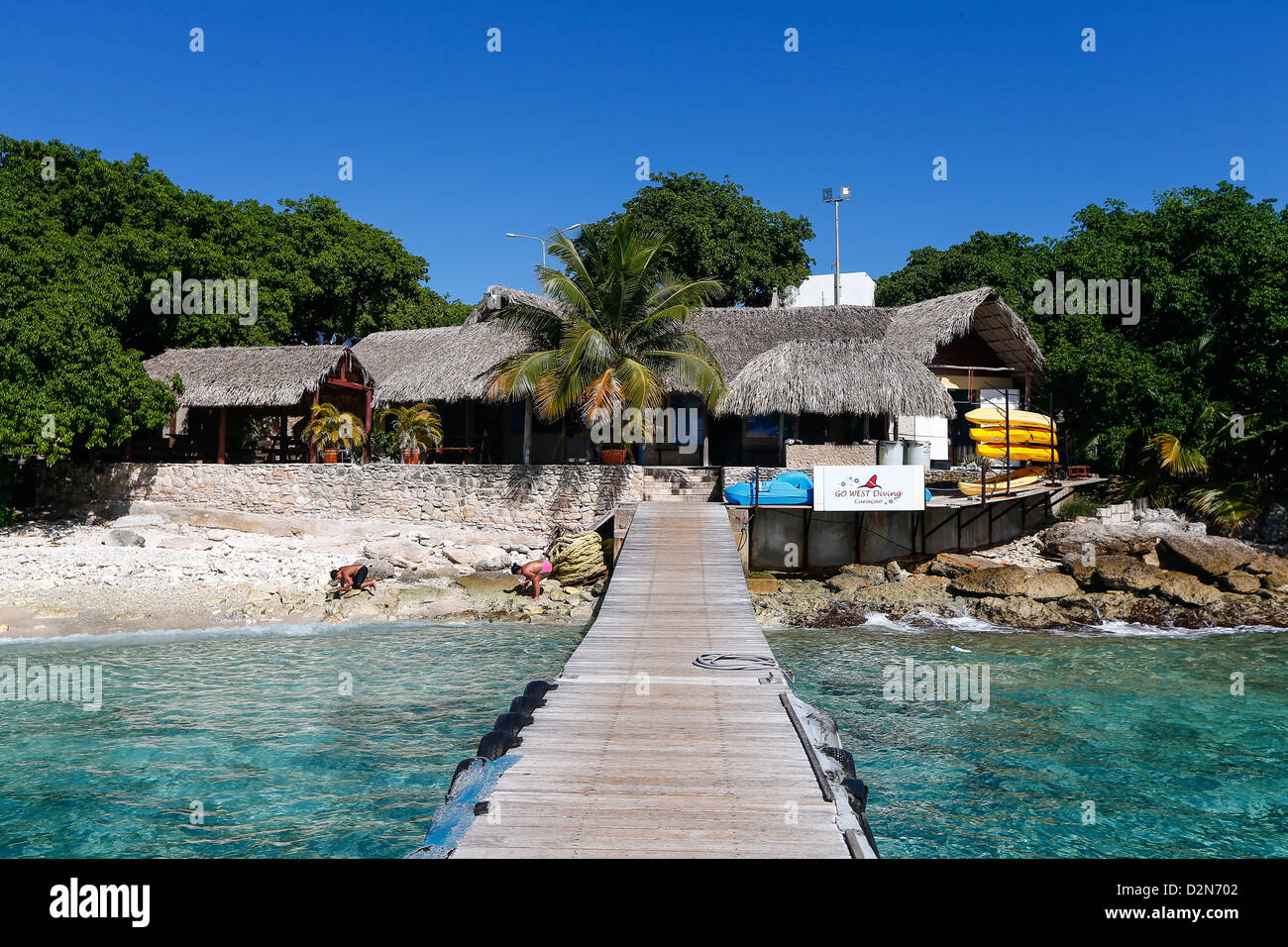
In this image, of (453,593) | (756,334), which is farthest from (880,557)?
(453,593)

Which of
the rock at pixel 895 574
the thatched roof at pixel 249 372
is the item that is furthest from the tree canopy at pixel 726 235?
the rock at pixel 895 574

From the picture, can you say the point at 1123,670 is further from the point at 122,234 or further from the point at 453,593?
the point at 122,234

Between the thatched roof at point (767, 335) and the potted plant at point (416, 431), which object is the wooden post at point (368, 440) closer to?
the thatched roof at point (767, 335)

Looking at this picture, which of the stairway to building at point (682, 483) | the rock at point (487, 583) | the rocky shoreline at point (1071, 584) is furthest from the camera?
the stairway to building at point (682, 483)

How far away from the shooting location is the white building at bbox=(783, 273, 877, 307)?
148 ft

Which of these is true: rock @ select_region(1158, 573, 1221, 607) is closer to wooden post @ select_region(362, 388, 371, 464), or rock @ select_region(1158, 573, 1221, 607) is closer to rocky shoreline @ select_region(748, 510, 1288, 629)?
rocky shoreline @ select_region(748, 510, 1288, 629)

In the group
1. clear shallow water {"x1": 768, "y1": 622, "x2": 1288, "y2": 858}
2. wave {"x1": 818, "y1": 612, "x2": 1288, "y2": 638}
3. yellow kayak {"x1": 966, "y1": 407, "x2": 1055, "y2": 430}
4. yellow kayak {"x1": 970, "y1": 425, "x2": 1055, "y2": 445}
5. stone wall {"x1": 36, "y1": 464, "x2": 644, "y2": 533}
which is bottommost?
clear shallow water {"x1": 768, "y1": 622, "x2": 1288, "y2": 858}

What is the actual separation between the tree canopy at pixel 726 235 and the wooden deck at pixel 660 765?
90.2 feet

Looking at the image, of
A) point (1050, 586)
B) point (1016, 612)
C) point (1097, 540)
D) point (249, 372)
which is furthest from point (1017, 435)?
point (249, 372)

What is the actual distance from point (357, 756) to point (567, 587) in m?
9.06

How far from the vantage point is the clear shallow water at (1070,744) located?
27.0 ft

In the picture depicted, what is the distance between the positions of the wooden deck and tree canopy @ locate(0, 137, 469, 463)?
1595 centimetres

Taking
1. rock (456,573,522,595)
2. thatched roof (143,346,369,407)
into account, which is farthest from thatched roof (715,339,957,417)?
thatched roof (143,346,369,407)

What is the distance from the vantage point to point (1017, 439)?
72.3 ft
